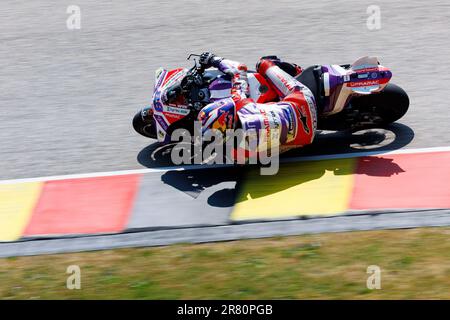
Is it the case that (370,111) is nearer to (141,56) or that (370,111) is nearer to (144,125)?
(144,125)

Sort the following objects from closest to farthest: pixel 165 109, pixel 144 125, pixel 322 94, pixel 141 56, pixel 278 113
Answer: pixel 278 113 → pixel 322 94 → pixel 165 109 → pixel 144 125 → pixel 141 56

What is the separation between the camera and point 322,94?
10.4 m

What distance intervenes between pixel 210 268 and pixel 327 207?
159 centimetres

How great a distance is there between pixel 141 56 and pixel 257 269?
5.79m

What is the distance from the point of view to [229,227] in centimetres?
948

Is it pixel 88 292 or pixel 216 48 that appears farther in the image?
pixel 216 48

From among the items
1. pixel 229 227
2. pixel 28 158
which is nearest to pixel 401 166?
pixel 229 227

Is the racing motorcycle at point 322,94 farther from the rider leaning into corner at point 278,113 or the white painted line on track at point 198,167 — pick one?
the white painted line on track at point 198,167

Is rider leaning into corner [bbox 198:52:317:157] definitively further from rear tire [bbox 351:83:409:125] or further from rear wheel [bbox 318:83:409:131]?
rear tire [bbox 351:83:409:125]

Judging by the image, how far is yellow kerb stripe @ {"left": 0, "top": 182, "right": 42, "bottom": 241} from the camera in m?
9.94

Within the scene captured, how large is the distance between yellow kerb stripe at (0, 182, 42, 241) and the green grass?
612 millimetres

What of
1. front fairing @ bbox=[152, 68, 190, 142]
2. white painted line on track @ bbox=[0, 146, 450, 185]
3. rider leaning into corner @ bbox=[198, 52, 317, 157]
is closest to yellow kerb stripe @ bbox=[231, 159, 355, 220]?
white painted line on track @ bbox=[0, 146, 450, 185]

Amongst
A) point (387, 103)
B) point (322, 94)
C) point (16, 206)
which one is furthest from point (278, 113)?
point (16, 206)
